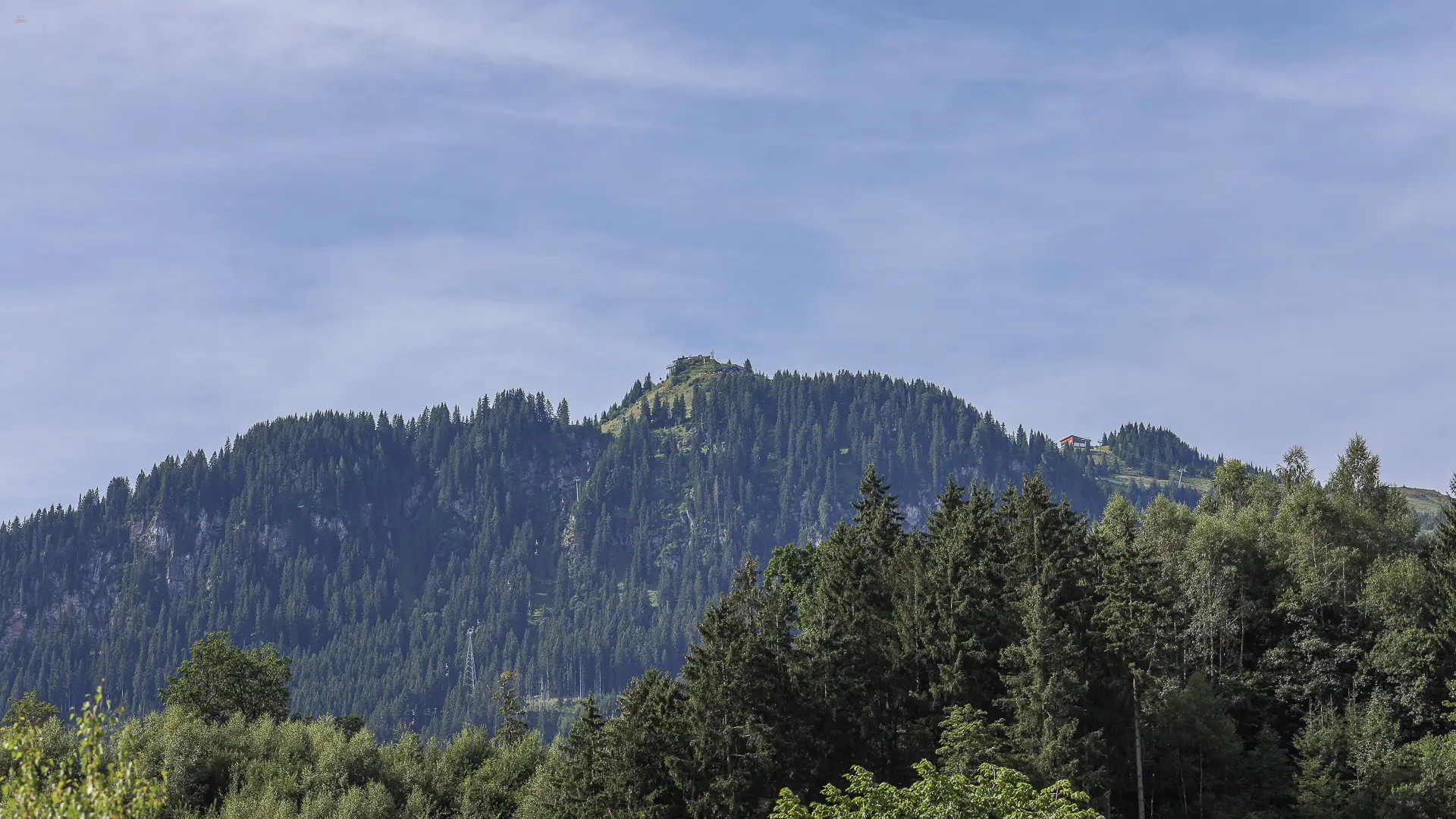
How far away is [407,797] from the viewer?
9969 centimetres

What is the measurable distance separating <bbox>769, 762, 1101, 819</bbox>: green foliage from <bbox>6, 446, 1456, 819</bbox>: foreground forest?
0.18 m

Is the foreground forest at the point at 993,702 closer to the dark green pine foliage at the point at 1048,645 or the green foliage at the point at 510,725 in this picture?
the dark green pine foliage at the point at 1048,645

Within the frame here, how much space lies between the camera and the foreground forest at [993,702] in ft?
268

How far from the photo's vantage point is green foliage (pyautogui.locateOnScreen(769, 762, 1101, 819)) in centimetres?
5906

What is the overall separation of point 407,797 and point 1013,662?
4377 cm

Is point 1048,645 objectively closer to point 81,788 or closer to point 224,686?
point 81,788

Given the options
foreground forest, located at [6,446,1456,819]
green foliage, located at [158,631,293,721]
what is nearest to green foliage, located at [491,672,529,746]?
foreground forest, located at [6,446,1456,819]

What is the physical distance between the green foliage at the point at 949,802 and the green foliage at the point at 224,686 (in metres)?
76.2

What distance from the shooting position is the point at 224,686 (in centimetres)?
12556

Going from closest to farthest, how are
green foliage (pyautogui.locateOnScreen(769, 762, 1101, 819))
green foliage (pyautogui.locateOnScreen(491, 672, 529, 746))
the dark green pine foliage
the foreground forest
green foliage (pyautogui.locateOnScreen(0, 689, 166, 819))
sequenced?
green foliage (pyautogui.locateOnScreen(0, 689, 166, 819)) → green foliage (pyautogui.locateOnScreen(769, 762, 1101, 819)) → the foreground forest → the dark green pine foliage → green foliage (pyautogui.locateOnScreen(491, 672, 529, 746))

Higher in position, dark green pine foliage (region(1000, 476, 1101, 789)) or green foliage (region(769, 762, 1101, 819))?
dark green pine foliage (region(1000, 476, 1101, 789))

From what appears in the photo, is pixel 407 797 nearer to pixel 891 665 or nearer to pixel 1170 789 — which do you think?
pixel 891 665

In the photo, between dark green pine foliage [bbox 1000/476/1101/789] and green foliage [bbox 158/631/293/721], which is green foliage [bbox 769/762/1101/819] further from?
green foliage [bbox 158/631/293/721]

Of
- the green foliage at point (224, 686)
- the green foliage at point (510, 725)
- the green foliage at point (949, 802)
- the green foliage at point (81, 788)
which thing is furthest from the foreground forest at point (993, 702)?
the green foliage at point (81, 788)
